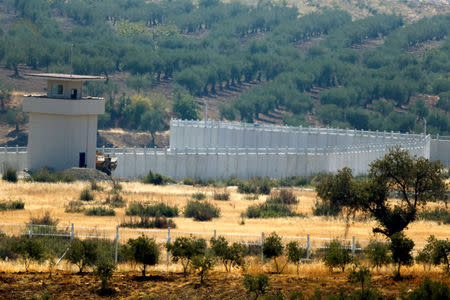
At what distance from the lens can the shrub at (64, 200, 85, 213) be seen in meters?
40.3

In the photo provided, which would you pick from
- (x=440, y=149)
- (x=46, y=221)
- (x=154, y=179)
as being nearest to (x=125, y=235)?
(x=46, y=221)

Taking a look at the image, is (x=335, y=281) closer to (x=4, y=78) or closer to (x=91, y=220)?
(x=91, y=220)

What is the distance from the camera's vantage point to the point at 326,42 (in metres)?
156

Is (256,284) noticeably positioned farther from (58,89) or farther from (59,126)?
(58,89)

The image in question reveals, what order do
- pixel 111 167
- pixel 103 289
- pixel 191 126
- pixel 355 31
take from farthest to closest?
pixel 355 31 < pixel 191 126 < pixel 111 167 < pixel 103 289

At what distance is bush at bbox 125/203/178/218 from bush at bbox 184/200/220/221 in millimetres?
632

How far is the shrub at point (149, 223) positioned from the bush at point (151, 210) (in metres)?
2.10

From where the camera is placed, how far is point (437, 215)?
43031 millimetres

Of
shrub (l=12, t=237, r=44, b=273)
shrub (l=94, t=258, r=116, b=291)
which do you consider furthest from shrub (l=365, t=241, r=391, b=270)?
shrub (l=12, t=237, r=44, b=273)

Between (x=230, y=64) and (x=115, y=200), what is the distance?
79.0 m

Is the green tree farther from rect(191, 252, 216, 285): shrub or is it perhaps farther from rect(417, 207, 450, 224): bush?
rect(191, 252, 216, 285): shrub

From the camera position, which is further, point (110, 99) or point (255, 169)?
point (110, 99)

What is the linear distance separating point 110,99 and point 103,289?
77501mm

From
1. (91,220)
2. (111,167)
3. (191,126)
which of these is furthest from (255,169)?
(91,220)
